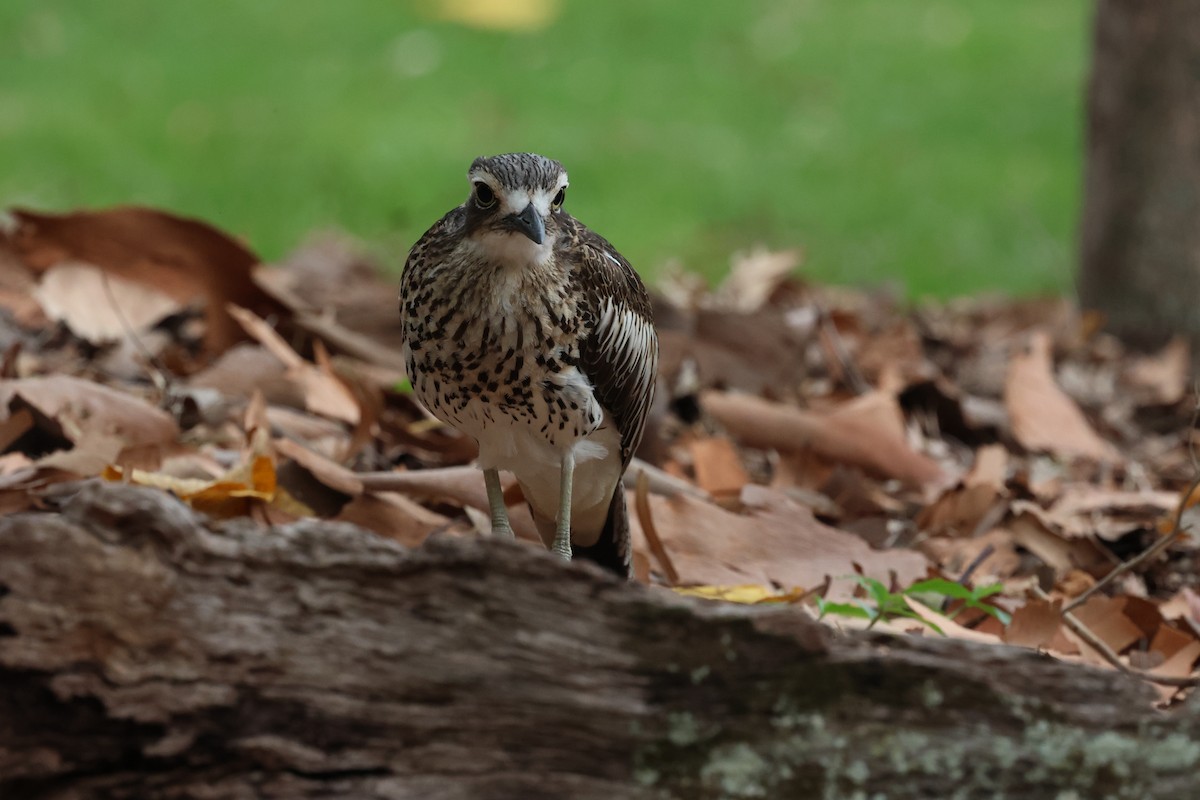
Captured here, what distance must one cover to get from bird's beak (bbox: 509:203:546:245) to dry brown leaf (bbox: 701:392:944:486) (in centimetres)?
209

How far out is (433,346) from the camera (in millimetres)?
3404

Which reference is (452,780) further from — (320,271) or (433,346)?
(320,271)

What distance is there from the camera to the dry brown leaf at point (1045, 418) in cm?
591

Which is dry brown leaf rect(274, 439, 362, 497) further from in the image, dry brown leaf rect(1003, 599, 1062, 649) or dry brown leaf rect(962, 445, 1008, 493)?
dry brown leaf rect(962, 445, 1008, 493)

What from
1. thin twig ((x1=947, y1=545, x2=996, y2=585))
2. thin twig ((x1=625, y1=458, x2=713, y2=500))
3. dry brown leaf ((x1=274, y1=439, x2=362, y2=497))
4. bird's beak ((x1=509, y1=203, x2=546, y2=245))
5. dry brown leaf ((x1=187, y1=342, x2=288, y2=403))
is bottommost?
thin twig ((x1=947, y1=545, x2=996, y2=585))

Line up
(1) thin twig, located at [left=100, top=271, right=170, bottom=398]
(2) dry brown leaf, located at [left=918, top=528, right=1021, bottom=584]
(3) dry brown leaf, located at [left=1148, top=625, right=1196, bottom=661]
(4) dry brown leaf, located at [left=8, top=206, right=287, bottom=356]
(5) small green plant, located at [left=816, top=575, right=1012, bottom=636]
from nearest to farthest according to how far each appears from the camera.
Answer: (5) small green plant, located at [left=816, top=575, right=1012, bottom=636] < (3) dry brown leaf, located at [left=1148, top=625, right=1196, bottom=661] < (2) dry brown leaf, located at [left=918, top=528, right=1021, bottom=584] < (1) thin twig, located at [left=100, top=271, right=170, bottom=398] < (4) dry brown leaf, located at [left=8, top=206, right=287, bottom=356]

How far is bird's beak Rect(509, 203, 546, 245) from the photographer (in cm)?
327

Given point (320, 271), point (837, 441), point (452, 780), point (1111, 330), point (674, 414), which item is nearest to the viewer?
point (452, 780)

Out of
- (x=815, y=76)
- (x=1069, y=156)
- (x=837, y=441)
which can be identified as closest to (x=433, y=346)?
(x=837, y=441)

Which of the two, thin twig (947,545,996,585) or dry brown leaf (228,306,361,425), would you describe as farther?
dry brown leaf (228,306,361,425)

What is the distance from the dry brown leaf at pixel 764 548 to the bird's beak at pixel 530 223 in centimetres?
111

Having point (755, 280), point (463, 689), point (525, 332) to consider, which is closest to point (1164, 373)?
point (755, 280)

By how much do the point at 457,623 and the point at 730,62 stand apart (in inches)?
519

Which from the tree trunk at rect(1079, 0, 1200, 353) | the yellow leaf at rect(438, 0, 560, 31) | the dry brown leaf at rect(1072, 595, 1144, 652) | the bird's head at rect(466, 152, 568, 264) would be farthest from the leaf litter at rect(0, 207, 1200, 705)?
the yellow leaf at rect(438, 0, 560, 31)
